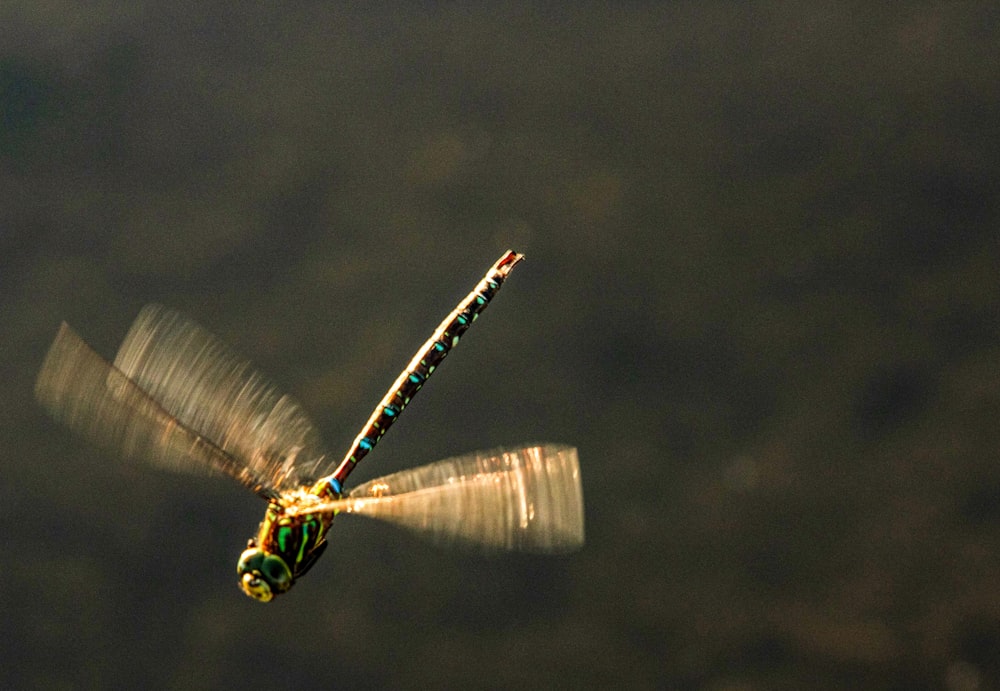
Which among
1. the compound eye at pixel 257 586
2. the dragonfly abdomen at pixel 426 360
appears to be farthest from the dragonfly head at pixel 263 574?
the dragonfly abdomen at pixel 426 360

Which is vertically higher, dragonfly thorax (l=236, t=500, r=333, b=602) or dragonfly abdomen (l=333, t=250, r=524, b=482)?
dragonfly abdomen (l=333, t=250, r=524, b=482)

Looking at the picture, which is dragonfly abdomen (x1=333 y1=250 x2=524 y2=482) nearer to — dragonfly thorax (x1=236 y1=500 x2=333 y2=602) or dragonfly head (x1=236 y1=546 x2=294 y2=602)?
dragonfly thorax (x1=236 y1=500 x2=333 y2=602)

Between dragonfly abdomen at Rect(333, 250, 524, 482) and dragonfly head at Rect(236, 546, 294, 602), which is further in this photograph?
dragonfly abdomen at Rect(333, 250, 524, 482)

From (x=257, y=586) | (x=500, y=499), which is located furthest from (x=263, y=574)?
(x=500, y=499)

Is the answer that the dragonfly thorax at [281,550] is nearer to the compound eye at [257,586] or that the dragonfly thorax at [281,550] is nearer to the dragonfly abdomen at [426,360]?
the compound eye at [257,586]

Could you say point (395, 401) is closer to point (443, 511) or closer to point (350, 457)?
point (350, 457)

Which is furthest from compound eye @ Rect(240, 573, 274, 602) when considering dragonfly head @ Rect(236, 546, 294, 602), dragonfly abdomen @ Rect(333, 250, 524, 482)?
dragonfly abdomen @ Rect(333, 250, 524, 482)

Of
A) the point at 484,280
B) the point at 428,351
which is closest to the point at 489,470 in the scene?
the point at 428,351
